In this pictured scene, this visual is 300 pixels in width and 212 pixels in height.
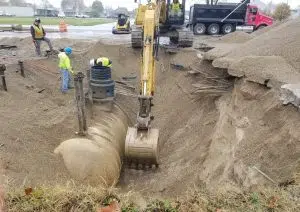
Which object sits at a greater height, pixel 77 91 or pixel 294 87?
pixel 294 87

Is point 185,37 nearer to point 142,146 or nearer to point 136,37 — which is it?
point 136,37

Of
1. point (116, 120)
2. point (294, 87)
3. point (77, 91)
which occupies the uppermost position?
point (294, 87)

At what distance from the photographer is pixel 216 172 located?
26.5 ft

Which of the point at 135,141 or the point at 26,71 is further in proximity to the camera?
the point at 26,71

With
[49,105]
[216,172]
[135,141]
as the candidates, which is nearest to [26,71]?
[49,105]

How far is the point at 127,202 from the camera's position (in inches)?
173

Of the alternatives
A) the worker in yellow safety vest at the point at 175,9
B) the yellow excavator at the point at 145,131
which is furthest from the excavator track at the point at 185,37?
the yellow excavator at the point at 145,131

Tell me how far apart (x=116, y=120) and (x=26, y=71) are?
4.41m

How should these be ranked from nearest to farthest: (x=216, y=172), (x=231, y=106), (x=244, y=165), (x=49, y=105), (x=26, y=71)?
1. (x=244, y=165)
2. (x=216, y=172)
3. (x=231, y=106)
4. (x=49, y=105)
5. (x=26, y=71)

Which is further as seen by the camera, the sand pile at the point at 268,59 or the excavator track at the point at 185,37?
the excavator track at the point at 185,37

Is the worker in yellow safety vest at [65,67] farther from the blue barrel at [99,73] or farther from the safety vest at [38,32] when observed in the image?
the safety vest at [38,32]

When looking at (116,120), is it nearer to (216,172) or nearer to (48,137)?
(48,137)

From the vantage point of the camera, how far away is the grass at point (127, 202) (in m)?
4.29

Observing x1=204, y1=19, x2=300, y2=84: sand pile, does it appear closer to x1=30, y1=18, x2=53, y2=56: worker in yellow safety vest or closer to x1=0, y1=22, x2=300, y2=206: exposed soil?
x1=0, y1=22, x2=300, y2=206: exposed soil
